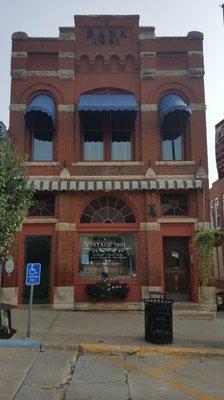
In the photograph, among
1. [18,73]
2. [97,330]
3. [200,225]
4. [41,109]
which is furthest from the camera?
[18,73]

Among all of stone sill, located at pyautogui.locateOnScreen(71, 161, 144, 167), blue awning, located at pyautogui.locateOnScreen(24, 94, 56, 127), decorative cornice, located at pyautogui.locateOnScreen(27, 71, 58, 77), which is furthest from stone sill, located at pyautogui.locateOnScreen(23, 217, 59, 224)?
decorative cornice, located at pyautogui.locateOnScreen(27, 71, 58, 77)

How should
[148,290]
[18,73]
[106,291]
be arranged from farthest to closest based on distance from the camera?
[18,73], [148,290], [106,291]

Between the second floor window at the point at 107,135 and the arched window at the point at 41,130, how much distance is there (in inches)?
53.1

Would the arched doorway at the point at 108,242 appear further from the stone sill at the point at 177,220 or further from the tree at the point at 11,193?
the tree at the point at 11,193

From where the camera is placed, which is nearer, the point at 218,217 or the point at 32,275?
the point at 32,275

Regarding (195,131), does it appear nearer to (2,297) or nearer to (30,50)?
(30,50)

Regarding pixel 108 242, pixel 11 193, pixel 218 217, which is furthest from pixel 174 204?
pixel 218 217

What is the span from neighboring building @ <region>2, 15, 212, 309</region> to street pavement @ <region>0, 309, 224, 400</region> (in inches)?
107

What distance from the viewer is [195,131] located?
1600 centimetres

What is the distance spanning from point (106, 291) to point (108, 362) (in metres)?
5.86

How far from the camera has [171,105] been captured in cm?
1518

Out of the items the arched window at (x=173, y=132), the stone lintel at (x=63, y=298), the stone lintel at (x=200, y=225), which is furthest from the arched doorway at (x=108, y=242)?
the arched window at (x=173, y=132)

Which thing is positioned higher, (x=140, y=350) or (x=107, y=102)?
(x=107, y=102)

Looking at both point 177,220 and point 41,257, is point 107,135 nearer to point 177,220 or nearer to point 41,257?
point 177,220
